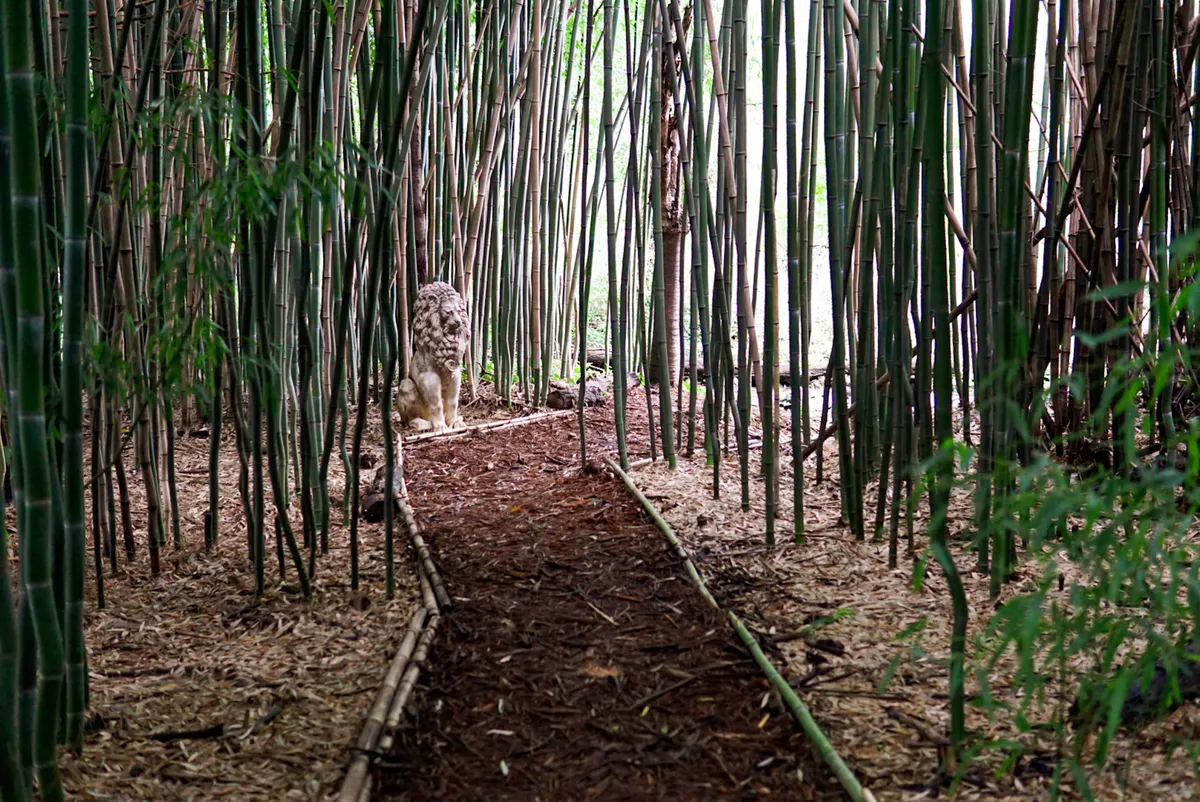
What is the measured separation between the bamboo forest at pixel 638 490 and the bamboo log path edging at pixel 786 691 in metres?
0.01

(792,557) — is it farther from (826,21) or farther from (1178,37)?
(1178,37)

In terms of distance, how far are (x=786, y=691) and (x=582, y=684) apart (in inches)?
14.8

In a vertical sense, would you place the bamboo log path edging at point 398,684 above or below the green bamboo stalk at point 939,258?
below

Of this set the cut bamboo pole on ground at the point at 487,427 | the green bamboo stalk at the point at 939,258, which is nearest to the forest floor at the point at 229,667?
the green bamboo stalk at the point at 939,258

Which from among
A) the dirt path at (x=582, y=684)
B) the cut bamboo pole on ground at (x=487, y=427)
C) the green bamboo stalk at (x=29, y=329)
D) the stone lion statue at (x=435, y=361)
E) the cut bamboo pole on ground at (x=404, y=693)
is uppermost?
the green bamboo stalk at (x=29, y=329)

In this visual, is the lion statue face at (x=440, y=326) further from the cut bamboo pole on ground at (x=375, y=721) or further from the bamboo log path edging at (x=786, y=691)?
the cut bamboo pole on ground at (x=375, y=721)

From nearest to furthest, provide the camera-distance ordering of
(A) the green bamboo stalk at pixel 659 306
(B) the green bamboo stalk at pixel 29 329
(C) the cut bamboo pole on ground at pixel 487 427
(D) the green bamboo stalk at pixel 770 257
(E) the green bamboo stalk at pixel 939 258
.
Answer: (B) the green bamboo stalk at pixel 29 329, (E) the green bamboo stalk at pixel 939 258, (D) the green bamboo stalk at pixel 770 257, (A) the green bamboo stalk at pixel 659 306, (C) the cut bamboo pole on ground at pixel 487 427

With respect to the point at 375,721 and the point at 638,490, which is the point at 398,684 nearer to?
the point at 375,721

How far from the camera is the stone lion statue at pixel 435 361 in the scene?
13.1 ft

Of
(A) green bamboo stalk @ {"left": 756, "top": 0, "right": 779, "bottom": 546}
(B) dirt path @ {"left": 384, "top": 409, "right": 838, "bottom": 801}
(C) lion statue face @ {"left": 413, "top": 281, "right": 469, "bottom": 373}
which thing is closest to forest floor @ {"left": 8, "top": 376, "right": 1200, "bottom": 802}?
(B) dirt path @ {"left": 384, "top": 409, "right": 838, "bottom": 801}

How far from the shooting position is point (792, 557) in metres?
2.31

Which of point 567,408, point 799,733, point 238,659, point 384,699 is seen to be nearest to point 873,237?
point 799,733

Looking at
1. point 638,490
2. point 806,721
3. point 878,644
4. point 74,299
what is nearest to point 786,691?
Result: point 806,721

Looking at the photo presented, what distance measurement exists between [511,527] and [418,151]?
→ 2.19 m
